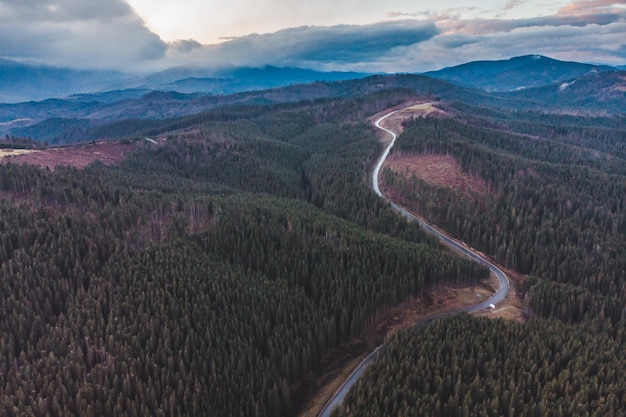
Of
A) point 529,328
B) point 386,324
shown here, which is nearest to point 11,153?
point 386,324

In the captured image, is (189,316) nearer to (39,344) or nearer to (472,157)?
(39,344)

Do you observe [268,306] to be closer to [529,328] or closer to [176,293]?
[176,293]

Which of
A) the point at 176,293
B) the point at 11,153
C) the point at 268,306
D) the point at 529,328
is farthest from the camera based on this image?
the point at 11,153

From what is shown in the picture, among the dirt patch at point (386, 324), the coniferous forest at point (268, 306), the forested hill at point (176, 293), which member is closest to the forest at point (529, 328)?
the coniferous forest at point (268, 306)

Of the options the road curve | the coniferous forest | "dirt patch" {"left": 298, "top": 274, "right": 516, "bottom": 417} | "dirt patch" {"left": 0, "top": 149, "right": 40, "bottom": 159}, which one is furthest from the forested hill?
"dirt patch" {"left": 0, "top": 149, "right": 40, "bottom": 159}

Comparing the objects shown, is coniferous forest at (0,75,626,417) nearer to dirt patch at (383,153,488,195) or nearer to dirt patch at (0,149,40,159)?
dirt patch at (383,153,488,195)

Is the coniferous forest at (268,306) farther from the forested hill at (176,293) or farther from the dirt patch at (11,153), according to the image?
the dirt patch at (11,153)
